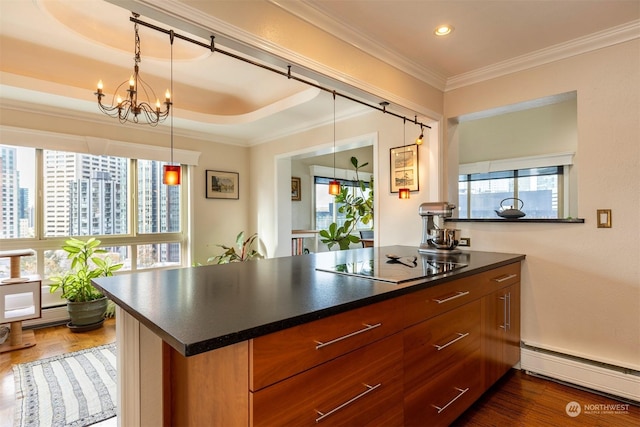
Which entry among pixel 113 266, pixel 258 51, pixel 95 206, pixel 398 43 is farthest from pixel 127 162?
pixel 398 43

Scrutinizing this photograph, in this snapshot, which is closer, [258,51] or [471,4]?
[258,51]

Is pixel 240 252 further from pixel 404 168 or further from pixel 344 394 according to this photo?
pixel 344 394

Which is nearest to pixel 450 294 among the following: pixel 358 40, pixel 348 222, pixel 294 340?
pixel 294 340

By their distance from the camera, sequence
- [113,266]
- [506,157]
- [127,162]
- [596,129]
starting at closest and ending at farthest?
[596,129] → [113,266] → [127,162] → [506,157]

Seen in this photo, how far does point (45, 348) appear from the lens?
3047 millimetres

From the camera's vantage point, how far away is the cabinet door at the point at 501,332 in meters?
2.03

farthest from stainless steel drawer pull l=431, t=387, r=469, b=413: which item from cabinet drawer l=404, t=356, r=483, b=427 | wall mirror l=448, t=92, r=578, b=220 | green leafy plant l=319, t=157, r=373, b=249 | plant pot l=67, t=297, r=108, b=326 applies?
plant pot l=67, t=297, r=108, b=326

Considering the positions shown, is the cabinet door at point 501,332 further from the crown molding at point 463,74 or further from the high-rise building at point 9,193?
the high-rise building at point 9,193

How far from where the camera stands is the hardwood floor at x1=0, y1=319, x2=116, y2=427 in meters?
2.19

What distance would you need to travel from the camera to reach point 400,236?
128 inches

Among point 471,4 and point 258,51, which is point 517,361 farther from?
point 258,51

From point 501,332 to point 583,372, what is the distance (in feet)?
2.16

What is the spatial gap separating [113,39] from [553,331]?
4.41 m

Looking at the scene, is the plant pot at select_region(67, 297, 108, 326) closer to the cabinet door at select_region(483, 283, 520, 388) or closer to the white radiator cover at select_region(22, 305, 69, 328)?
the white radiator cover at select_region(22, 305, 69, 328)
